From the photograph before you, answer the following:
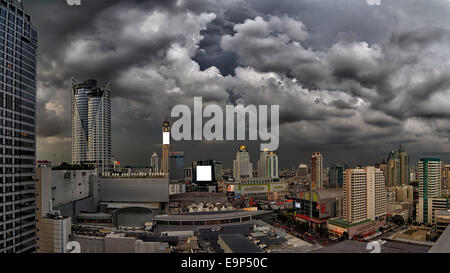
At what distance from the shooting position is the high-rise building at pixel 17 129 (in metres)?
5.09

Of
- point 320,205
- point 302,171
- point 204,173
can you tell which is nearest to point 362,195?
point 320,205

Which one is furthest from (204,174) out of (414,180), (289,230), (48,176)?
(48,176)

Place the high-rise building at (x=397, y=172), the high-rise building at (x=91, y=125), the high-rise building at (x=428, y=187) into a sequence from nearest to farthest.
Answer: the high-rise building at (x=428, y=187)
the high-rise building at (x=397, y=172)
the high-rise building at (x=91, y=125)

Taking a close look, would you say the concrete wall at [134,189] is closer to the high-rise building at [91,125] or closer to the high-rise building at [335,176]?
the high-rise building at [91,125]

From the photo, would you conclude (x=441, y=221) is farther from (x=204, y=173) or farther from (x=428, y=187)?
(x=204, y=173)

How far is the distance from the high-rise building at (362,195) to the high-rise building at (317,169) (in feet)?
13.7

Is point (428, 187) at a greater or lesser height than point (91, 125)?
lesser

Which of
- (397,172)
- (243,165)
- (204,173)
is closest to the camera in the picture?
(397,172)

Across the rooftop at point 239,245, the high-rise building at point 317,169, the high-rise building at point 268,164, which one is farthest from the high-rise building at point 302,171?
the rooftop at point 239,245

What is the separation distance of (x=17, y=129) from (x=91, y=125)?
13163mm

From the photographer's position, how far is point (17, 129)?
5.55m
